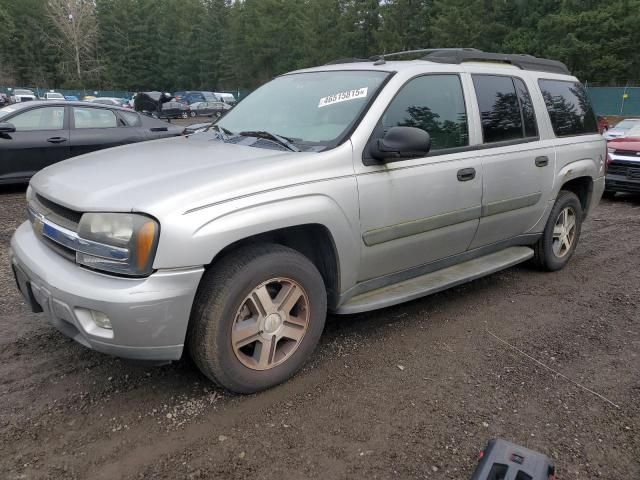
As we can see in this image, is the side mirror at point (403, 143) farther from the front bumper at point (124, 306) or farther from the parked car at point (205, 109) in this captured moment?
the parked car at point (205, 109)

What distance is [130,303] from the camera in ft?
7.82

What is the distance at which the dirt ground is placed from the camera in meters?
2.42

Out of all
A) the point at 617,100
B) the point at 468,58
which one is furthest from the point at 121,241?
the point at 617,100

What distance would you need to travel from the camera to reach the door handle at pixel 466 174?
369 centimetres

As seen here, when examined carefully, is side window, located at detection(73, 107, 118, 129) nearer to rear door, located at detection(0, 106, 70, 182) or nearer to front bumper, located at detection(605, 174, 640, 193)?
rear door, located at detection(0, 106, 70, 182)

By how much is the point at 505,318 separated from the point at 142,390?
266cm

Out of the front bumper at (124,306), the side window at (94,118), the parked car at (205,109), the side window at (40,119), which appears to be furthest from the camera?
the parked car at (205,109)

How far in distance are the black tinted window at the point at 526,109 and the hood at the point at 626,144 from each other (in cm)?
583

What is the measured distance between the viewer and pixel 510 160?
Answer: 411 centimetres

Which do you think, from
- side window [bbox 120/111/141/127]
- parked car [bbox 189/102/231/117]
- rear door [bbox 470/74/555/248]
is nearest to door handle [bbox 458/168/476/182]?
rear door [bbox 470/74/555/248]

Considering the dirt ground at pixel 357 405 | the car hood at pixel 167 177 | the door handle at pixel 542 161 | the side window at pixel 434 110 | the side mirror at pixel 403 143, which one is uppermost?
the side window at pixel 434 110

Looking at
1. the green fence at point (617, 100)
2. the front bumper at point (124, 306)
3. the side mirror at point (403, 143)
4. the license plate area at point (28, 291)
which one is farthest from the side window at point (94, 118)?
the green fence at point (617, 100)

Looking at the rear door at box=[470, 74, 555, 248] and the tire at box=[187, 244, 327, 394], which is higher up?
the rear door at box=[470, 74, 555, 248]

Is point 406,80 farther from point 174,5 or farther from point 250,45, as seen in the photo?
point 174,5
